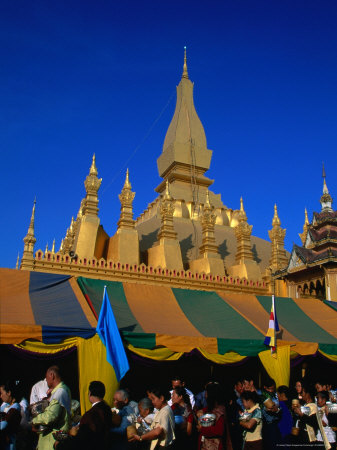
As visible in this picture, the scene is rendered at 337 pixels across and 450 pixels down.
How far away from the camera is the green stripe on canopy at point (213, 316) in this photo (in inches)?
381

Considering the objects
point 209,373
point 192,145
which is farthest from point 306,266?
point 192,145

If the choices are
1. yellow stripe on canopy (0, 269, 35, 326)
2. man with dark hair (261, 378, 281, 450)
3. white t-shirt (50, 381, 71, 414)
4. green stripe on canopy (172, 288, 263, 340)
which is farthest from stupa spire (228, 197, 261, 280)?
white t-shirt (50, 381, 71, 414)

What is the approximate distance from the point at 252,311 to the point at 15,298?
5.91 metres

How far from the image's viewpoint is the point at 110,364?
25.2 ft

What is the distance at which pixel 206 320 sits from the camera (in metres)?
10.2

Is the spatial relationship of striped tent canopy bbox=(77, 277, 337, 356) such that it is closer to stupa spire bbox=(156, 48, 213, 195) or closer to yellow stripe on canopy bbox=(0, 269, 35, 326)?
yellow stripe on canopy bbox=(0, 269, 35, 326)

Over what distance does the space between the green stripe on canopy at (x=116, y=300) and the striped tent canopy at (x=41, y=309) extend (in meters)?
0.24

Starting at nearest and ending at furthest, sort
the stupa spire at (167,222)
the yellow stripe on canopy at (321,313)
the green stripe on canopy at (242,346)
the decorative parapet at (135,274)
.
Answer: the green stripe on canopy at (242,346) < the yellow stripe on canopy at (321,313) < the decorative parapet at (135,274) < the stupa spire at (167,222)

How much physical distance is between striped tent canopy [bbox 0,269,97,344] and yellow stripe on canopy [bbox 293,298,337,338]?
6.24 m

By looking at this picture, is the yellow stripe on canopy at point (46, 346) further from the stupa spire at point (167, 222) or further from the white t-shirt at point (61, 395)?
the stupa spire at point (167, 222)

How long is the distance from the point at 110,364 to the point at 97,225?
10.9 metres

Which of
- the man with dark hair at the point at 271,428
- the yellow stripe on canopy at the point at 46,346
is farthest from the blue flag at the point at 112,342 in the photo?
the man with dark hair at the point at 271,428

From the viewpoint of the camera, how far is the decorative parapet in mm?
15547

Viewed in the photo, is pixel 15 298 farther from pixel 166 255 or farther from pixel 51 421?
pixel 166 255
